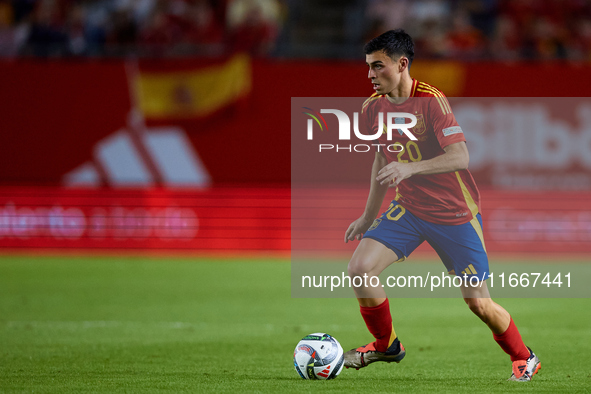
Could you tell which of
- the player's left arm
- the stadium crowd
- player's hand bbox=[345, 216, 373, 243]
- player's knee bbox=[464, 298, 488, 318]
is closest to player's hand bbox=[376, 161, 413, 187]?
the player's left arm

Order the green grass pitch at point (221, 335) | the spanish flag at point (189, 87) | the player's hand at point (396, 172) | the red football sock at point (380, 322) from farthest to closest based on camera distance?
the spanish flag at point (189, 87), the red football sock at point (380, 322), the green grass pitch at point (221, 335), the player's hand at point (396, 172)

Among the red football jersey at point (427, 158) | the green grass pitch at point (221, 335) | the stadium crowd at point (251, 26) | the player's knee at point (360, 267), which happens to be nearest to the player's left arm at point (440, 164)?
the red football jersey at point (427, 158)

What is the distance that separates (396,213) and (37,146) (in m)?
10.9

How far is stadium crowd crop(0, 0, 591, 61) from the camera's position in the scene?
50.9 feet

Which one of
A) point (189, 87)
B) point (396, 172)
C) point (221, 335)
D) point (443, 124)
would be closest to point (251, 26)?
point (189, 87)

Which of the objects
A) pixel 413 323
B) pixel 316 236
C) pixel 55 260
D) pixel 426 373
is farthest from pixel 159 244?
pixel 426 373

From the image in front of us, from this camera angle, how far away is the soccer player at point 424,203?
18.7 feet

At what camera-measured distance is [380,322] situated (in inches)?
238

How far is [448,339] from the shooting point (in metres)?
→ 8.03

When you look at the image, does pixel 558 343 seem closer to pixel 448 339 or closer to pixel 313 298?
pixel 448 339

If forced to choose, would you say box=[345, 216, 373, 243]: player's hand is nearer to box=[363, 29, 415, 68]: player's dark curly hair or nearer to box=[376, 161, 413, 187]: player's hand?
box=[376, 161, 413, 187]: player's hand

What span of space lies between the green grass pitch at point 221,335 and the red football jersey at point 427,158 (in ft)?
3.77

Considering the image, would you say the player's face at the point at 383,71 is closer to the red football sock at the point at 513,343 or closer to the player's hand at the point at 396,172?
the player's hand at the point at 396,172

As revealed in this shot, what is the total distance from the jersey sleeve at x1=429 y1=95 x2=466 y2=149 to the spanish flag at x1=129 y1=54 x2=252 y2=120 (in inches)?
383
